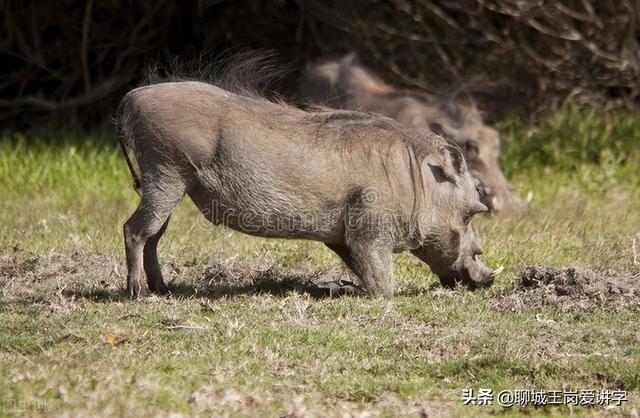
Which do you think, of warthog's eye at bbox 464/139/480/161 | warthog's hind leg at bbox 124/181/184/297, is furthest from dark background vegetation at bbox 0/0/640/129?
warthog's hind leg at bbox 124/181/184/297

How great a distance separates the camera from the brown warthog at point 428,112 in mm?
8242

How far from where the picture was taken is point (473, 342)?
16.4 ft

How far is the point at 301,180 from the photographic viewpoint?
18.6ft

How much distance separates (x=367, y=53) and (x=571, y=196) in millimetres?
2448

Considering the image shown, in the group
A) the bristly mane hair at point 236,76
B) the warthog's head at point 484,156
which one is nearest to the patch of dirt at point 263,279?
the bristly mane hair at point 236,76

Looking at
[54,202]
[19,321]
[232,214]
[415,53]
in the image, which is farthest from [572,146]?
[19,321]

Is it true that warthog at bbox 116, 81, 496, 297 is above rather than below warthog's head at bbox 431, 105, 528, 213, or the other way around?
above

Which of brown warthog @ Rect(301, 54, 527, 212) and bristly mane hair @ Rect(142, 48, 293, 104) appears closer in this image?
bristly mane hair @ Rect(142, 48, 293, 104)

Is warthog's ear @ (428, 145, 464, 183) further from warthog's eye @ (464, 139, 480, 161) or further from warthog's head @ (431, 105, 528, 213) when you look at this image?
warthog's eye @ (464, 139, 480, 161)

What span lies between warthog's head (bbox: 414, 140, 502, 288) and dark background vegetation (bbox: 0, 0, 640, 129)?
3023mm

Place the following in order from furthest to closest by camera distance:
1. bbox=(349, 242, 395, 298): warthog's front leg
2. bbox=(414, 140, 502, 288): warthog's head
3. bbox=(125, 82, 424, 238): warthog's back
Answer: bbox=(414, 140, 502, 288): warthog's head, bbox=(349, 242, 395, 298): warthog's front leg, bbox=(125, 82, 424, 238): warthog's back

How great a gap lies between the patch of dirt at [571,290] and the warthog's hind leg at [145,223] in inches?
60.8

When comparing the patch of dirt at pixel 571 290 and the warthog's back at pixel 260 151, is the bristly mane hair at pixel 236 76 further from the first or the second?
the patch of dirt at pixel 571 290

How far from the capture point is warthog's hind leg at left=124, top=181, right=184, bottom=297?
5.57 metres
